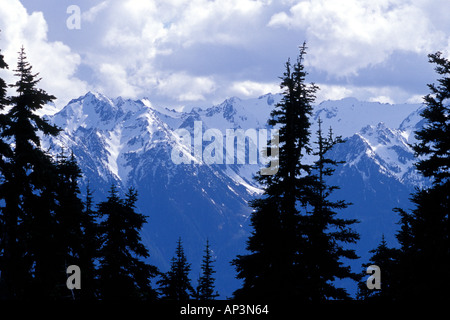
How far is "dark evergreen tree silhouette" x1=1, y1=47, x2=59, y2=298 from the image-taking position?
2064cm

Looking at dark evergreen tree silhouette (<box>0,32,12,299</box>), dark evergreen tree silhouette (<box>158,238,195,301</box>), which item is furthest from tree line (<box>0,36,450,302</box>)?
dark evergreen tree silhouette (<box>158,238,195,301</box>)

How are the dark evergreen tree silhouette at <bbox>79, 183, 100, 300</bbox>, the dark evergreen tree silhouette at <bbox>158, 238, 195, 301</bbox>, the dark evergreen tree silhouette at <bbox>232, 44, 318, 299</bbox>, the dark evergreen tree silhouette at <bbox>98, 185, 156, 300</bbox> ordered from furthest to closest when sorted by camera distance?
the dark evergreen tree silhouette at <bbox>158, 238, 195, 301</bbox> → the dark evergreen tree silhouette at <bbox>98, 185, 156, 300</bbox> → the dark evergreen tree silhouette at <bbox>79, 183, 100, 300</bbox> → the dark evergreen tree silhouette at <bbox>232, 44, 318, 299</bbox>

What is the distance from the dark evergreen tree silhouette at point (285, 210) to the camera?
2334cm

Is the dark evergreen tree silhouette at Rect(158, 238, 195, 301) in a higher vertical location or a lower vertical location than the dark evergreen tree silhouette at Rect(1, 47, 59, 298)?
lower

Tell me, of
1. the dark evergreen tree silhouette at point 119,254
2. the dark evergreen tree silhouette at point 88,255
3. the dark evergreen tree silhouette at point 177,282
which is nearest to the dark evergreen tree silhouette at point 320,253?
the dark evergreen tree silhouette at point 119,254

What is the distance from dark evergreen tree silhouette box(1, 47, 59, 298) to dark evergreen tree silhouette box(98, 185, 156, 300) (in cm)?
495

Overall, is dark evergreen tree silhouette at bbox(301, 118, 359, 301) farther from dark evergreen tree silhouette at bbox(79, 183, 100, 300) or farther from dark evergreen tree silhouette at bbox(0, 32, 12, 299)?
dark evergreen tree silhouette at bbox(0, 32, 12, 299)

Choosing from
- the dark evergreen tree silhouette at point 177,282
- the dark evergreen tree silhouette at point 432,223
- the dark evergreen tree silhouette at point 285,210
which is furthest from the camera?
the dark evergreen tree silhouette at point 177,282

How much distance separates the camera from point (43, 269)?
24719 millimetres

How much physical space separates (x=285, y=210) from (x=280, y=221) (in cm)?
55

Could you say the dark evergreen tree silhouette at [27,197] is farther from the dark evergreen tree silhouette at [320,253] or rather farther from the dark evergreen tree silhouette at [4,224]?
the dark evergreen tree silhouette at [320,253]

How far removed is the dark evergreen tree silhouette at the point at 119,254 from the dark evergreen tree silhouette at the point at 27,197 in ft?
16.2

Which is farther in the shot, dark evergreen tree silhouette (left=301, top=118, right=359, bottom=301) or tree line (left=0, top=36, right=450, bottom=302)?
dark evergreen tree silhouette (left=301, top=118, right=359, bottom=301)
